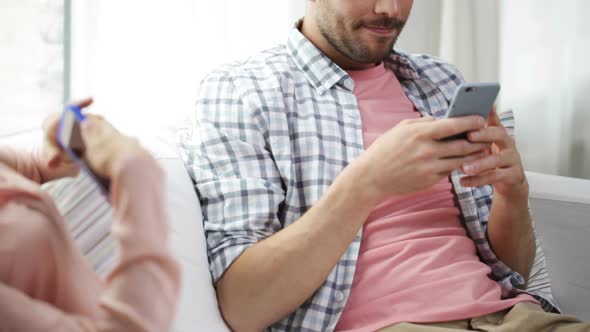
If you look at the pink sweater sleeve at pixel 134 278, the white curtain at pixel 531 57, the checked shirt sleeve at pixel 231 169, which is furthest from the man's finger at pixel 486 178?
the white curtain at pixel 531 57

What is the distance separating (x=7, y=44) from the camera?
2.57 ft

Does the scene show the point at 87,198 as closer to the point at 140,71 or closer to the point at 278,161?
the point at 278,161

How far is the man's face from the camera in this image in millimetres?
1077

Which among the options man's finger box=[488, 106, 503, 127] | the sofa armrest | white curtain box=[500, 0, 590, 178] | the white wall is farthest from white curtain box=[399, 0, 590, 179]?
the white wall

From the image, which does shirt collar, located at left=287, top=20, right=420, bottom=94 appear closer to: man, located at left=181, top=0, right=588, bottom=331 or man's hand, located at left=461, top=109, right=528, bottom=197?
man, located at left=181, top=0, right=588, bottom=331

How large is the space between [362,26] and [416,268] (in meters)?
0.34

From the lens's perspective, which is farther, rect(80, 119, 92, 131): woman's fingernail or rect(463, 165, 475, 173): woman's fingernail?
rect(463, 165, 475, 173): woman's fingernail

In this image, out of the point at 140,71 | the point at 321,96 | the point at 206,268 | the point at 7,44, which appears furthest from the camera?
the point at 140,71

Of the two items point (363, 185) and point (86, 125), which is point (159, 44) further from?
point (86, 125)

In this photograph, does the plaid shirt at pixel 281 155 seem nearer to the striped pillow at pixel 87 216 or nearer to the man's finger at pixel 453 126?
the man's finger at pixel 453 126

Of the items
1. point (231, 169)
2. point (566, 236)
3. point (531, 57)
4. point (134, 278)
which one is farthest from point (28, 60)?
point (531, 57)

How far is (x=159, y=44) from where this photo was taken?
119 cm

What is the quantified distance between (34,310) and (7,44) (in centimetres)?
42

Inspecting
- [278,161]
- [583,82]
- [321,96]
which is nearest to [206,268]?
[278,161]
